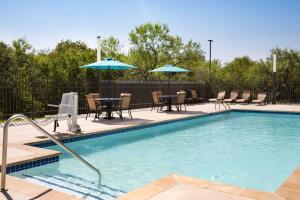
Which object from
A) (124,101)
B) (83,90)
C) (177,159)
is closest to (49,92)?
(83,90)

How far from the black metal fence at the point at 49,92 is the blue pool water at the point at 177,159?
3.38 metres

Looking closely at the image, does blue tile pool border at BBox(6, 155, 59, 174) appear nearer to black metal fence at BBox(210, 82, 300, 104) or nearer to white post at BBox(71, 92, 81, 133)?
white post at BBox(71, 92, 81, 133)

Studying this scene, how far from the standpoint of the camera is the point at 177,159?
6.20 meters

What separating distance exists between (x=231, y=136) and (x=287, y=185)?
5069mm

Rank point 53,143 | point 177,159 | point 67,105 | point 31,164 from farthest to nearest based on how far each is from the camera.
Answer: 1. point 67,105
2. point 53,143
3. point 177,159
4. point 31,164

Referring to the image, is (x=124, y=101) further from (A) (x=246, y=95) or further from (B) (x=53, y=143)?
(A) (x=246, y=95)

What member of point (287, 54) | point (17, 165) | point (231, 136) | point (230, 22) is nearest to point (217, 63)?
point (287, 54)

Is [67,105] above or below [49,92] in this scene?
below

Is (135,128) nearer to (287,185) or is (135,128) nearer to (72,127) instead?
(72,127)

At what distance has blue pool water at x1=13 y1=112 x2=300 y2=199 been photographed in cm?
472

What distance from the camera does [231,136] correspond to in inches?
346

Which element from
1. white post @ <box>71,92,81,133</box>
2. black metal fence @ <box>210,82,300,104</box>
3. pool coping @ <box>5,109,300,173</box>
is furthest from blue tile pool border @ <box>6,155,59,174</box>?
black metal fence @ <box>210,82,300,104</box>

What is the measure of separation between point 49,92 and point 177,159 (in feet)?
22.0

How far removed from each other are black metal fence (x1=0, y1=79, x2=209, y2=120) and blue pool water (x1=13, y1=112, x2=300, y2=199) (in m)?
3.38
